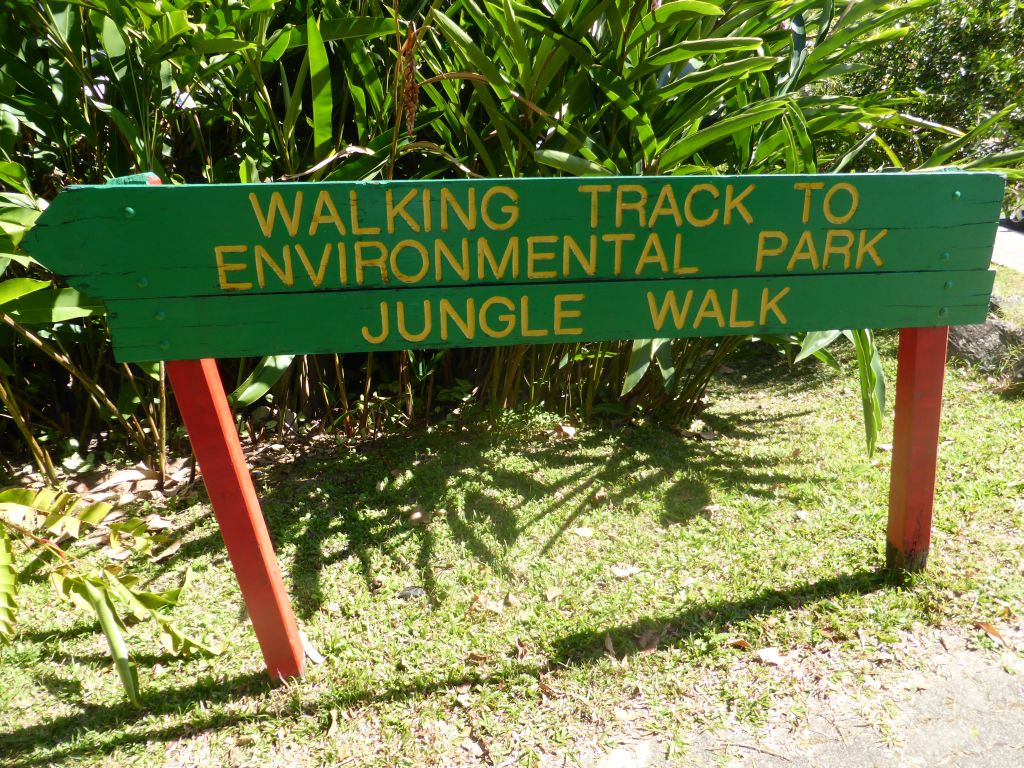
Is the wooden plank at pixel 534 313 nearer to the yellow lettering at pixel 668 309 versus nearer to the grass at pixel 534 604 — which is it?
the yellow lettering at pixel 668 309

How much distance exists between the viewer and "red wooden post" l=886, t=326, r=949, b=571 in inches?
60.2

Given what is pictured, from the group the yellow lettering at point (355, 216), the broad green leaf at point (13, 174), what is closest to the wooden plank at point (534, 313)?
the yellow lettering at point (355, 216)

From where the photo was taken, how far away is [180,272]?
48.3 inches

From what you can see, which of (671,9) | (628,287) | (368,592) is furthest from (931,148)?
(368,592)

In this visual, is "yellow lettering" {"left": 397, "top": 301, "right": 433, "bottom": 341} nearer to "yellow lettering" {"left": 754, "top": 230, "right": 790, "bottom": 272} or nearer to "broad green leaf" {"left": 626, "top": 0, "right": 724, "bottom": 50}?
"yellow lettering" {"left": 754, "top": 230, "right": 790, "bottom": 272}

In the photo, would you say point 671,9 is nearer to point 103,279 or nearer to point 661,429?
point 103,279

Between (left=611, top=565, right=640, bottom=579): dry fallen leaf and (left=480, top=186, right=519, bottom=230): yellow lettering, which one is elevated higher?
(left=480, top=186, right=519, bottom=230): yellow lettering

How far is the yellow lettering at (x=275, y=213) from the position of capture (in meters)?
1.21

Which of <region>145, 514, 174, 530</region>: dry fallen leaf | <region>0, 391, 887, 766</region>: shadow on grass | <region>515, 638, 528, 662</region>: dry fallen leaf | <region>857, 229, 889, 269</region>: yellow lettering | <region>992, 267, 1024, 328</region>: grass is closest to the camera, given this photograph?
<region>857, 229, 889, 269</region>: yellow lettering

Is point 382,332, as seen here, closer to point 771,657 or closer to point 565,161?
point 565,161

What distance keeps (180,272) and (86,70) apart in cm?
111

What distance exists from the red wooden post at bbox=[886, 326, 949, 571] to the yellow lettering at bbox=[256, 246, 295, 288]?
1353 mm

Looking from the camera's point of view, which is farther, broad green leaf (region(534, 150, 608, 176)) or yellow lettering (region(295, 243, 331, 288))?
broad green leaf (region(534, 150, 608, 176))

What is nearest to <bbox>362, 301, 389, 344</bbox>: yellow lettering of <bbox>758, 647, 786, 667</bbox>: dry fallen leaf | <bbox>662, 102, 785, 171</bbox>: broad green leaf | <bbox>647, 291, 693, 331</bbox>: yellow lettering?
<bbox>647, 291, 693, 331</bbox>: yellow lettering
